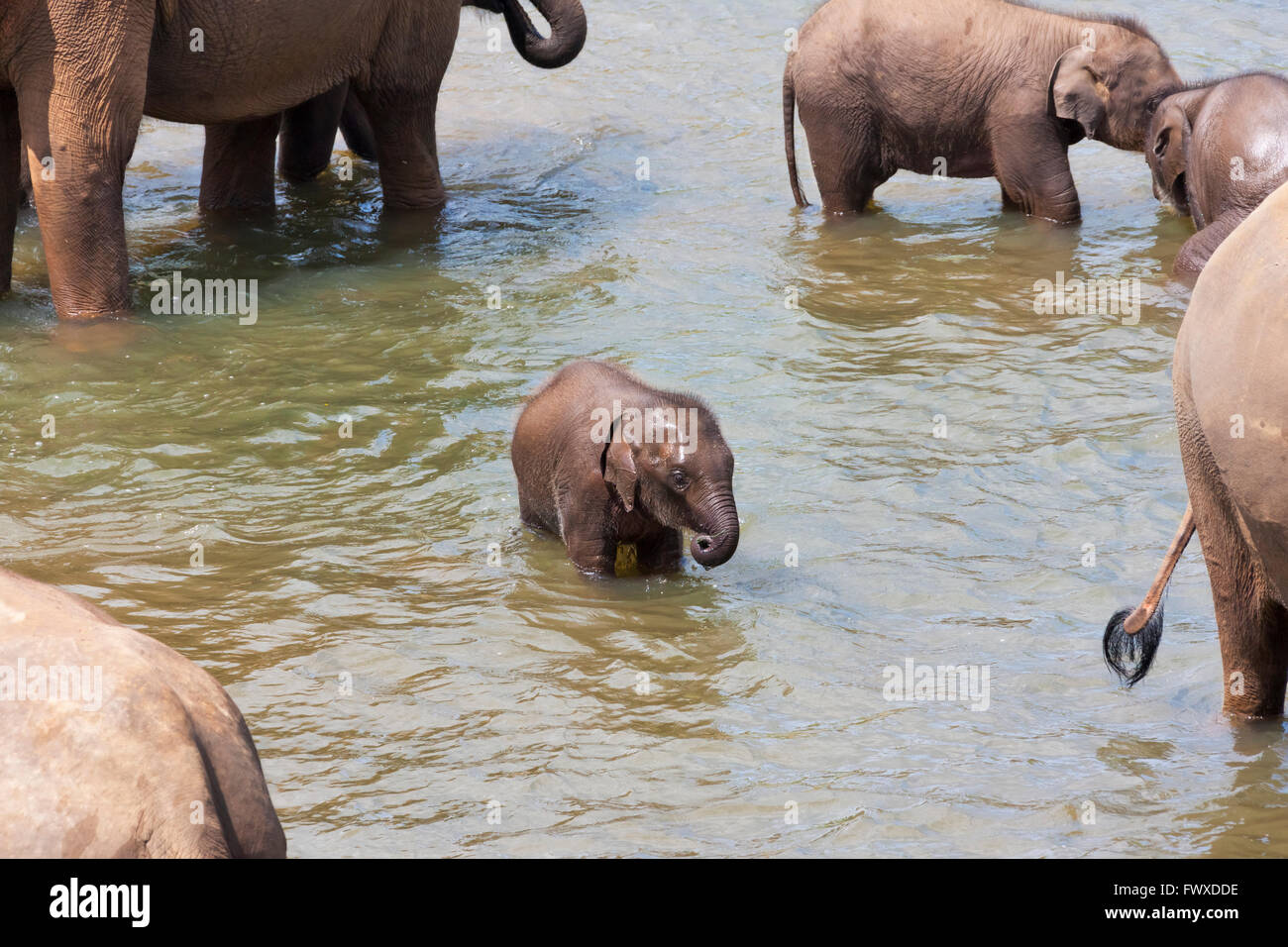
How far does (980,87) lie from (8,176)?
5.88 m

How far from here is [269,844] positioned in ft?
10.4

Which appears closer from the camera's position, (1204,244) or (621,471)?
(621,471)

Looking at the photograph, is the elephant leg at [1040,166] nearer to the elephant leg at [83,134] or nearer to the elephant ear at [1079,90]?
the elephant ear at [1079,90]

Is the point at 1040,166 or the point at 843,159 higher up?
the point at 1040,166

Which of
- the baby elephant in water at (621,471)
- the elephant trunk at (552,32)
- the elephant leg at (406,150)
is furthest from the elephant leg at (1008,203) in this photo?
the baby elephant in water at (621,471)

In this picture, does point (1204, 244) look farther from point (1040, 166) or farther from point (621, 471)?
point (621, 471)

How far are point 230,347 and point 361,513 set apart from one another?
241 cm

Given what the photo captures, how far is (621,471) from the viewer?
654 cm

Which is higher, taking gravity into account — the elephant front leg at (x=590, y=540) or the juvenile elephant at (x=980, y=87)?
the juvenile elephant at (x=980, y=87)

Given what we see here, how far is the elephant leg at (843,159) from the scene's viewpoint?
37.3 ft

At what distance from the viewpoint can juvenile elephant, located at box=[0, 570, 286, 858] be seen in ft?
9.30

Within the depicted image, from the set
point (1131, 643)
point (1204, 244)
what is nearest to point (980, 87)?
point (1204, 244)

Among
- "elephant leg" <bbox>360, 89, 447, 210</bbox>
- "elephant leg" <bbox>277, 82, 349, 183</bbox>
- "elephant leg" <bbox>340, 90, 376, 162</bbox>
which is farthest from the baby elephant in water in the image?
"elephant leg" <bbox>340, 90, 376, 162</bbox>

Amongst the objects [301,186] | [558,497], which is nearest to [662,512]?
[558,497]
